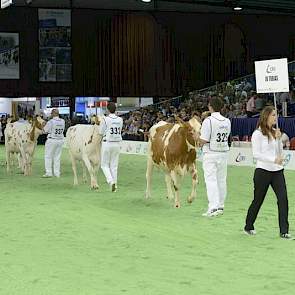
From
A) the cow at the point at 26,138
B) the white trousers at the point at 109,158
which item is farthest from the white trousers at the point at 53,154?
the white trousers at the point at 109,158

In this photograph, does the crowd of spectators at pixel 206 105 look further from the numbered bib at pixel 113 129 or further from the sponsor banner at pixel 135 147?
the numbered bib at pixel 113 129

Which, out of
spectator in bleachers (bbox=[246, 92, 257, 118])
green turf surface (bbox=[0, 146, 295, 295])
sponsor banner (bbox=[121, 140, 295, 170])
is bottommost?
green turf surface (bbox=[0, 146, 295, 295])

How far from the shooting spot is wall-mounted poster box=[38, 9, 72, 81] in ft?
121

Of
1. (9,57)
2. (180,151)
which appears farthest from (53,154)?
(9,57)

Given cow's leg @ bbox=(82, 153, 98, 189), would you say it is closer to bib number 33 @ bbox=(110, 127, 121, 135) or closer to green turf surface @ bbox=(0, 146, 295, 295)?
green turf surface @ bbox=(0, 146, 295, 295)

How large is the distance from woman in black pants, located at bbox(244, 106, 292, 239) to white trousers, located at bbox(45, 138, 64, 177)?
374 inches

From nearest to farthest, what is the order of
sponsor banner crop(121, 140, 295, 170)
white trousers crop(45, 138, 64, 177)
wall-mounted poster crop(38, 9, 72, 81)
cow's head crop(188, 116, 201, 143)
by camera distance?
cow's head crop(188, 116, 201, 143)
white trousers crop(45, 138, 64, 177)
sponsor banner crop(121, 140, 295, 170)
wall-mounted poster crop(38, 9, 72, 81)

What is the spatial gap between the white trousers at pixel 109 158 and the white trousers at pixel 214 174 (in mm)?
3600

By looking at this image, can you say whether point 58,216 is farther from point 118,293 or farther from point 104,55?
point 104,55

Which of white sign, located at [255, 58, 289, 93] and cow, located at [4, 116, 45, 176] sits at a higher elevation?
white sign, located at [255, 58, 289, 93]

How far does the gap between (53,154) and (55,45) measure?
825 inches

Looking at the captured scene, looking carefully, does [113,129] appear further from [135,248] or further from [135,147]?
[135,147]

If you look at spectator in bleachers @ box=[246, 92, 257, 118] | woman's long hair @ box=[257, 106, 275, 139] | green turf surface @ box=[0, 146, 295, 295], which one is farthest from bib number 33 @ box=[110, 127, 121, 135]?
spectator in bleachers @ box=[246, 92, 257, 118]

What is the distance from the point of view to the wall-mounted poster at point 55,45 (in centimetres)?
3691
